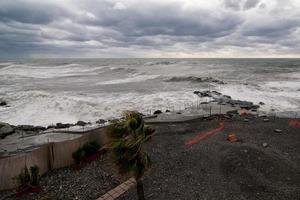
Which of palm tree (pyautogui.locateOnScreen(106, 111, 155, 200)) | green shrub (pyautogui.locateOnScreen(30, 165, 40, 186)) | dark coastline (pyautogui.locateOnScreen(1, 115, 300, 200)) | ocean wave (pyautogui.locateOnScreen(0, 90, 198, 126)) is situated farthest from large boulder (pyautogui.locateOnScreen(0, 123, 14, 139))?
palm tree (pyautogui.locateOnScreen(106, 111, 155, 200))

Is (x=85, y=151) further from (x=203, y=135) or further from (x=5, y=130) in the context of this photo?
(x=5, y=130)

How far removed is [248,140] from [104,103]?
16.2 m

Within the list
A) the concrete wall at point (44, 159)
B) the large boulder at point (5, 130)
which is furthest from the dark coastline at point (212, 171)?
the large boulder at point (5, 130)

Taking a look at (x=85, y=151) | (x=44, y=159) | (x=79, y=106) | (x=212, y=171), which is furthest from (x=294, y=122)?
(x=79, y=106)

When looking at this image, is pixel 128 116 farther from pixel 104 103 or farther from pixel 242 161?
pixel 104 103

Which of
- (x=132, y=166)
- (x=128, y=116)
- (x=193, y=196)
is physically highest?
(x=128, y=116)

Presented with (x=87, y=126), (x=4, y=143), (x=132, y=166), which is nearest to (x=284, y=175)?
(x=132, y=166)

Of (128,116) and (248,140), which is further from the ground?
(128,116)

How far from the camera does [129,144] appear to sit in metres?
6.20

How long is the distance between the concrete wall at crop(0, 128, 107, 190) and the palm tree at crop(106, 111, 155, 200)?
16.6ft

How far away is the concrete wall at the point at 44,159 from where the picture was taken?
29.9 ft

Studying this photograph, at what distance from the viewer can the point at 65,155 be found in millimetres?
10875

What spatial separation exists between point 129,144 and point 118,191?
3.67 meters

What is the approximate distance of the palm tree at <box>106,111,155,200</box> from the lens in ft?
20.4
